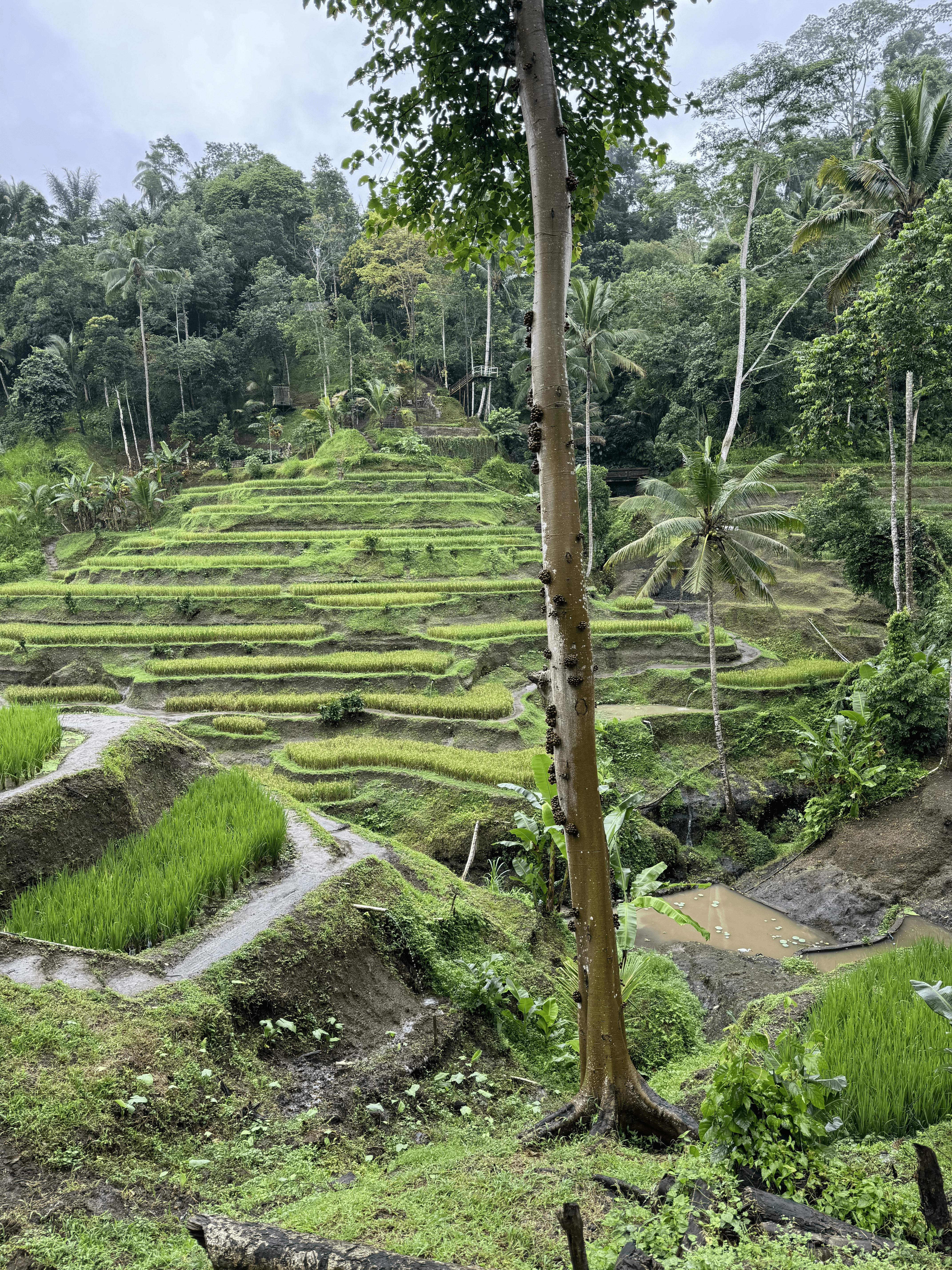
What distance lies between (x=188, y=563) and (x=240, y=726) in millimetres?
11317

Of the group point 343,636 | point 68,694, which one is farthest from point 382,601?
point 68,694

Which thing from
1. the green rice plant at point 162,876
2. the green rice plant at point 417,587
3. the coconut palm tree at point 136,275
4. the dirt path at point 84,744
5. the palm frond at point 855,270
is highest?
the coconut palm tree at point 136,275

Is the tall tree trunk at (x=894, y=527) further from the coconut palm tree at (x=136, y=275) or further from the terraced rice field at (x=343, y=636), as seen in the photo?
the coconut palm tree at (x=136, y=275)

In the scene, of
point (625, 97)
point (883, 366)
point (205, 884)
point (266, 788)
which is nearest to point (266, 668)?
point (266, 788)

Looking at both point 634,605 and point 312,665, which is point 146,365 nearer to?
A: point 312,665

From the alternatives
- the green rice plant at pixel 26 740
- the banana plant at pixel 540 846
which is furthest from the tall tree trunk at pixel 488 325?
the green rice plant at pixel 26 740

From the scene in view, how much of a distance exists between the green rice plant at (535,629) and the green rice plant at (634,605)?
0.98 meters

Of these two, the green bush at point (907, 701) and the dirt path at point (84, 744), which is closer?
the dirt path at point (84, 744)

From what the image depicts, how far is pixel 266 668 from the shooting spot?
1755 centimetres

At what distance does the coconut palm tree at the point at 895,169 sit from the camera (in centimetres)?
→ 1440

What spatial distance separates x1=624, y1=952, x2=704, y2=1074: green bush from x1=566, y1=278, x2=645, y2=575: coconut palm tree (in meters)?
16.8

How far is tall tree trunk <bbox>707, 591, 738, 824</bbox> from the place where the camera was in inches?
562

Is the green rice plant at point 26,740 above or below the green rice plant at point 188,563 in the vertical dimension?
below

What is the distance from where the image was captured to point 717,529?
14.3 meters
